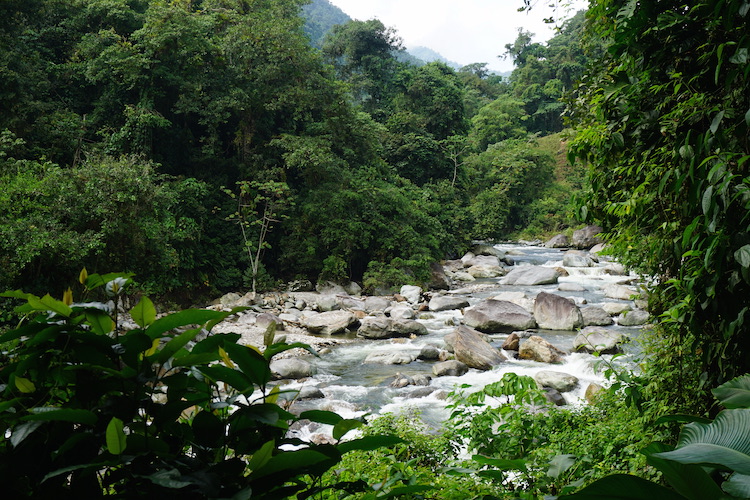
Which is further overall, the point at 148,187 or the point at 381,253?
the point at 381,253

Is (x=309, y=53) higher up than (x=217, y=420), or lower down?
higher up

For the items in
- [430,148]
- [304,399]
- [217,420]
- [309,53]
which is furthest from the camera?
[430,148]

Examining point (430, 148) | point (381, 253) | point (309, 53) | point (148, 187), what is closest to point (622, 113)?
point (148, 187)

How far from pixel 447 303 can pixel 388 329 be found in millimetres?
2398

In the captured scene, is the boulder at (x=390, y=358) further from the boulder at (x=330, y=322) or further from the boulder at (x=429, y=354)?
the boulder at (x=330, y=322)

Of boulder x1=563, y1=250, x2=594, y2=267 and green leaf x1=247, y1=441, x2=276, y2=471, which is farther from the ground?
green leaf x1=247, y1=441, x2=276, y2=471

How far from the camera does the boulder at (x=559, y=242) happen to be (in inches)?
776

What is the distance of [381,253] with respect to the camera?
14359mm

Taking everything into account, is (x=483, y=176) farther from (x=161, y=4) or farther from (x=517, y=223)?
(x=161, y=4)

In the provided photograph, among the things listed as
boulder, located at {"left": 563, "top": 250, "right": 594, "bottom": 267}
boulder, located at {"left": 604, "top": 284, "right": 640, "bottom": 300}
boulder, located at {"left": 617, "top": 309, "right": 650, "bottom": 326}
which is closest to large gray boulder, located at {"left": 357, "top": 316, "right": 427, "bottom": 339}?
boulder, located at {"left": 617, "top": 309, "right": 650, "bottom": 326}

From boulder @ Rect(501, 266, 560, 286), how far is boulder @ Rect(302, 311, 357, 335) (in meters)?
5.64

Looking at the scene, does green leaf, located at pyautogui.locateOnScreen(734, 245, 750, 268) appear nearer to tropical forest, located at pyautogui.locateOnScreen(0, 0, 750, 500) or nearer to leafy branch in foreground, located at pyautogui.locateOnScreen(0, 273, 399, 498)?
tropical forest, located at pyautogui.locateOnScreen(0, 0, 750, 500)

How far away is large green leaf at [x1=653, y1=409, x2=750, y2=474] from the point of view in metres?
0.46

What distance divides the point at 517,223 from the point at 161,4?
56.9 ft
